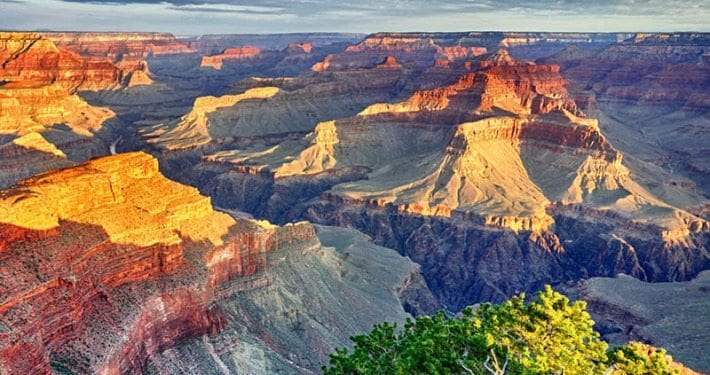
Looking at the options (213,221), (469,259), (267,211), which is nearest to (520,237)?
(469,259)

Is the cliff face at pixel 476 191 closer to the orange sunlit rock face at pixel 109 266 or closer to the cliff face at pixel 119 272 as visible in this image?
the cliff face at pixel 119 272

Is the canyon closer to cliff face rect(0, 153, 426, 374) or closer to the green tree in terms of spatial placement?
cliff face rect(0, 153, 426, 374)

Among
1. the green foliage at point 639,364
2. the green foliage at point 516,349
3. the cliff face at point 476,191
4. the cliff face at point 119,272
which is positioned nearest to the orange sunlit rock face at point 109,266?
the cliff face at point 119,272

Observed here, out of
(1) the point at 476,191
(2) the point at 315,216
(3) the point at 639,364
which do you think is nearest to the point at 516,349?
(3) the point at 639,364

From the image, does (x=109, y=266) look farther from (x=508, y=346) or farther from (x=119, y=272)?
(x=508, y=346)

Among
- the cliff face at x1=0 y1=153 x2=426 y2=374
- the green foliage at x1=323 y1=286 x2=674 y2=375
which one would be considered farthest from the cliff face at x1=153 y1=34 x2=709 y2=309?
the green foliage at x1=323 y1=286 x2=674 y2=375

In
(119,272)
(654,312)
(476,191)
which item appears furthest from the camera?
(476,191)
